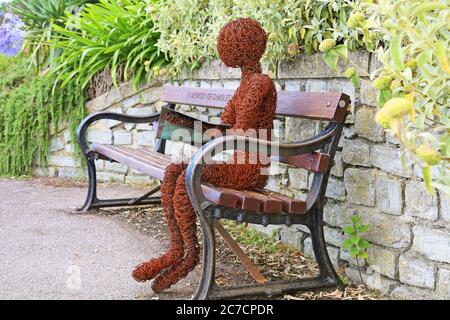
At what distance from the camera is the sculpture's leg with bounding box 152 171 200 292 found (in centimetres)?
265

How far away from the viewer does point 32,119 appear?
611 cm

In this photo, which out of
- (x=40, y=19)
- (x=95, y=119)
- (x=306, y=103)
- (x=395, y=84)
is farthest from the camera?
(x=40, y=19)

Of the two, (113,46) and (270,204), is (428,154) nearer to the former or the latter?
(270,204)

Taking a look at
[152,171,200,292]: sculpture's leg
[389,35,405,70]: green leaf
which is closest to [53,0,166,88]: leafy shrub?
[152,171,200,292]: sculpture's leg

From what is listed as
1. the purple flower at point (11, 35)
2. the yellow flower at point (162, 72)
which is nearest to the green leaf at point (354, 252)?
the yellow flower at point (162, 72)

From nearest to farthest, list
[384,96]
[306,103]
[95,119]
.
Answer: [384,96]
[306,103]
[95,119]

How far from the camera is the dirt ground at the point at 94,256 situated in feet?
9.35

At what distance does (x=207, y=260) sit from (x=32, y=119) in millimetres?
4092

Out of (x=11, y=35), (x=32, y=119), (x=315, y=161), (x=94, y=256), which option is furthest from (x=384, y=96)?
(x=11, y=35)

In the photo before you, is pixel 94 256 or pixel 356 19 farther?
pixel 94 256

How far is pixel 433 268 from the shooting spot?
2561 millimetres
